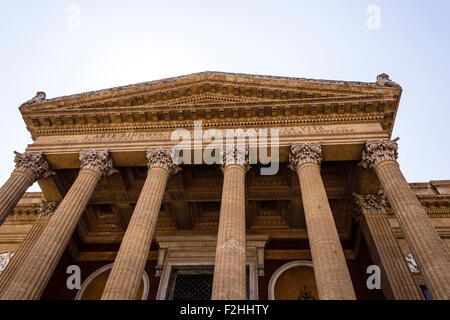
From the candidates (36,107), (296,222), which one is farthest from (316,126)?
(36,107)

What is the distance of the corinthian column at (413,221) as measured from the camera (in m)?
10.3

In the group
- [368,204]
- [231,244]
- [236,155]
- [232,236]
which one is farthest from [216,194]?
[368,204]

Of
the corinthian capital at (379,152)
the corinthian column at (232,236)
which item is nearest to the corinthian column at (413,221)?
the corinthian capital at (379,152)

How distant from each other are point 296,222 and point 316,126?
590 centimetres

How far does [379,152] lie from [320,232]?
195 inches

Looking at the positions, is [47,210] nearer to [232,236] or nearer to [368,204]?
[232,236]

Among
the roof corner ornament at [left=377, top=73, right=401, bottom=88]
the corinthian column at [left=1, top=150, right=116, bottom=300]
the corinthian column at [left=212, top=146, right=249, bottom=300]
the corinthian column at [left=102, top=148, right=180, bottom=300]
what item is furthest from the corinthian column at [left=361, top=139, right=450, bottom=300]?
the corinthian column at [left=1, top=150, right=116, bottom=300]

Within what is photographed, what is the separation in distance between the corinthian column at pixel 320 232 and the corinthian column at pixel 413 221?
88.5 inches

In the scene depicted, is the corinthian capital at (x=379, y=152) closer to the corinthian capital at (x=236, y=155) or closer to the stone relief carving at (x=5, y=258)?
the corinthian capital at (x=236, y=155)

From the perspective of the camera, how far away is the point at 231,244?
1170 cm

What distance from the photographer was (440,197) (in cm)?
1900

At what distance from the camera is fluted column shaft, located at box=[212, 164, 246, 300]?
34.0ft
